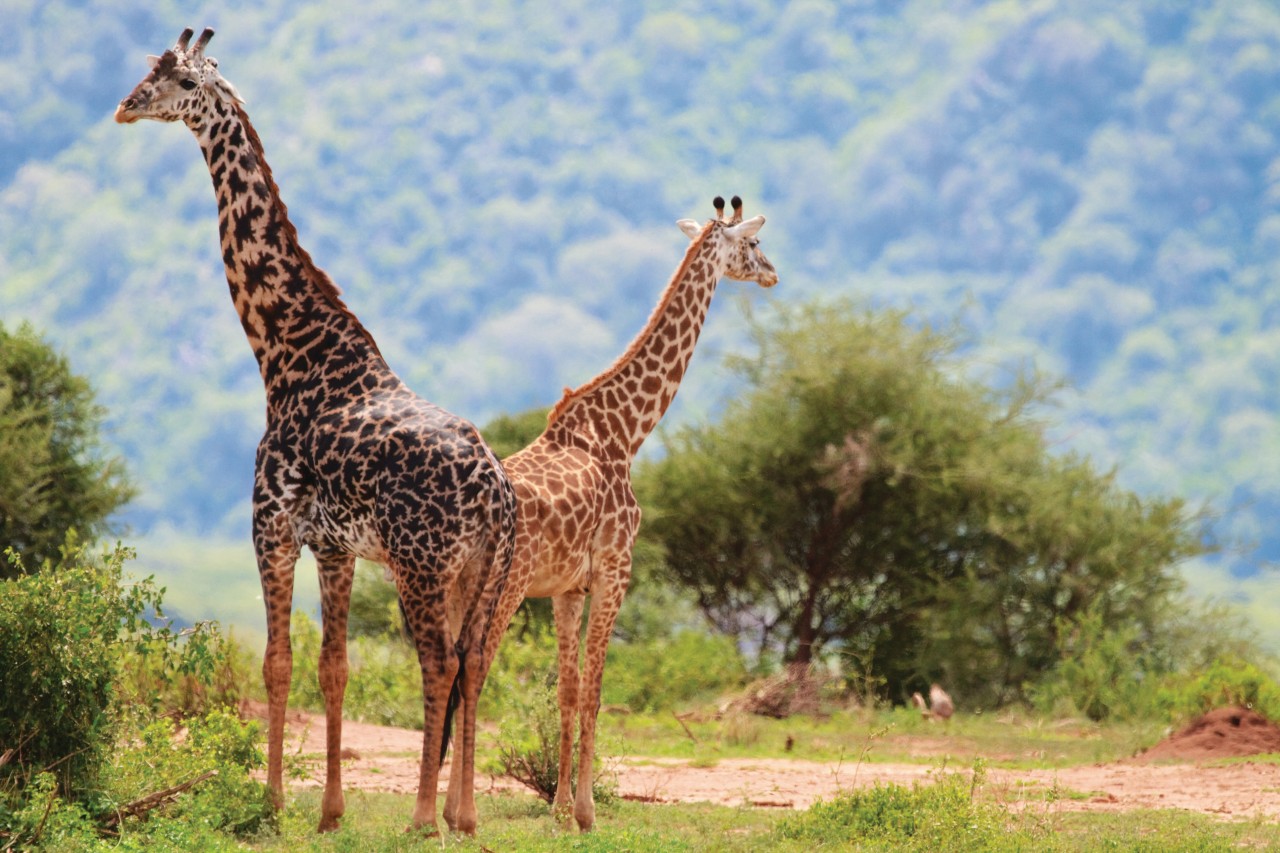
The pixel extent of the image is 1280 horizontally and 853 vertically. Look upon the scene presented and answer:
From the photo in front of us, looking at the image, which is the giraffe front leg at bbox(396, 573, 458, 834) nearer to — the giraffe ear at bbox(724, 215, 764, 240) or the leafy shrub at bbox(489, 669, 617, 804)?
the leafy shrub at bbox(489, 669, 617, 804)

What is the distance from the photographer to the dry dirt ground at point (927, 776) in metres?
9.88

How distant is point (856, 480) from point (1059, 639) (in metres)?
3.58

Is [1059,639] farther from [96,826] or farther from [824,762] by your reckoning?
[96,826]

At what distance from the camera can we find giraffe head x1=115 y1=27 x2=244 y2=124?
25.2 feet

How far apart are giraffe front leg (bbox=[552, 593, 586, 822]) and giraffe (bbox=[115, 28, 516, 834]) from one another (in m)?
1.26

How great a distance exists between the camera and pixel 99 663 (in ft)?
25.4

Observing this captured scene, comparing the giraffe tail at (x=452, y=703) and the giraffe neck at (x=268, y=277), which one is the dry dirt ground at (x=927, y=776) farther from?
the giraffe neck at (x=268, y=277)

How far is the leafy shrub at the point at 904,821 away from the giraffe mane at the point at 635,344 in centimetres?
281

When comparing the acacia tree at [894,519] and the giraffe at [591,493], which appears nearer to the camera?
the giraffe at [591,493]

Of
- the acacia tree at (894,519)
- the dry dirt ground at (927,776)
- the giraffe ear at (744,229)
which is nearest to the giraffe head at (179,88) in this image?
the giraffe ear at (744,229)

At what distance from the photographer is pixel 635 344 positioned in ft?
30.7

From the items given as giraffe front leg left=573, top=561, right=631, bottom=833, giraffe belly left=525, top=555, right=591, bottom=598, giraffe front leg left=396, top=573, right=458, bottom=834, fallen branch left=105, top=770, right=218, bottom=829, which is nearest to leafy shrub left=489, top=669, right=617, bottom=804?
giraffe front leg left=573, top=561, right=631, bottom=833

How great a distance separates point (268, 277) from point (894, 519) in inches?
602

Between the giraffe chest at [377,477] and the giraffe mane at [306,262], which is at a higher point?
the giraffe mane at [306,262]
